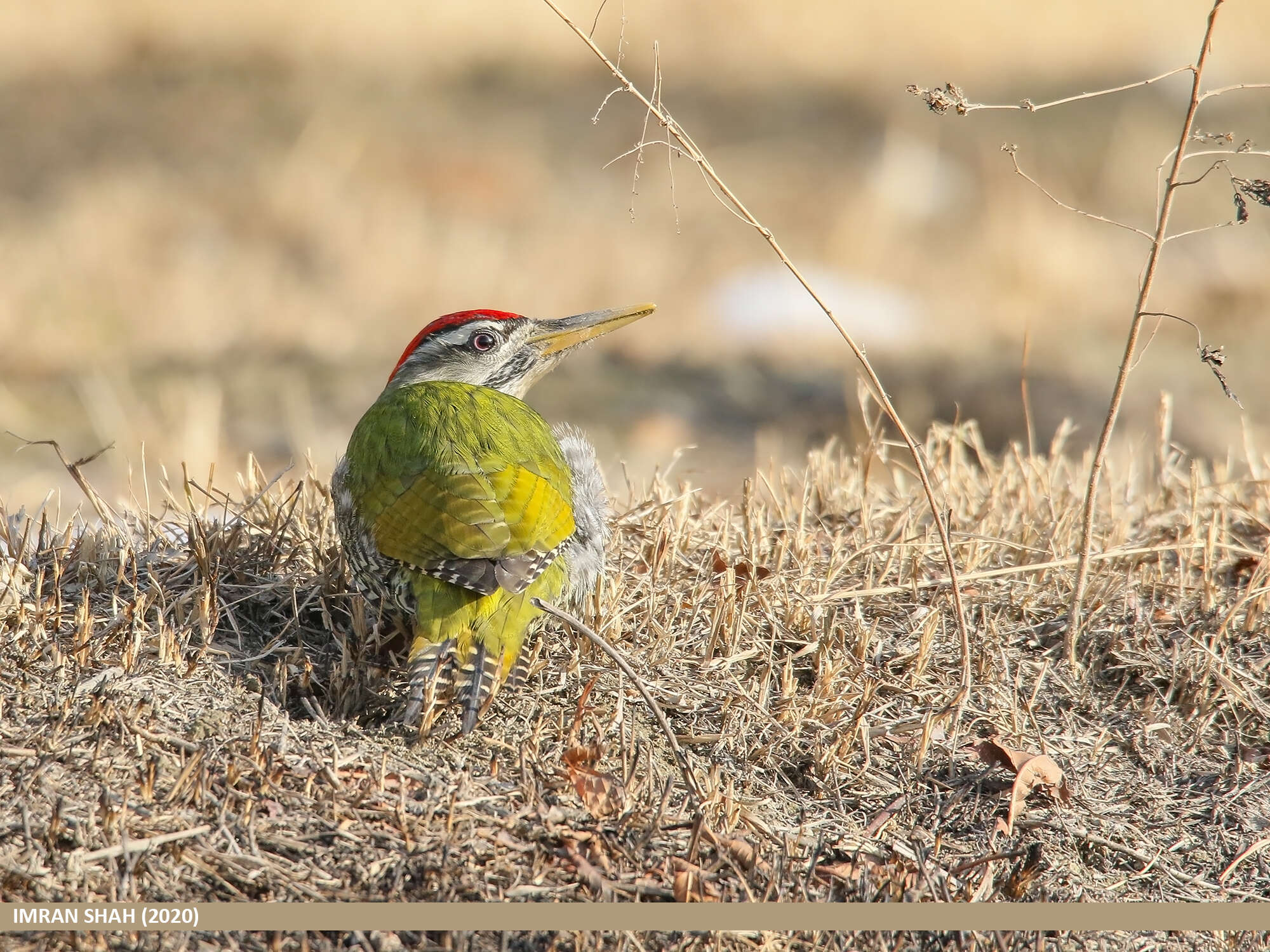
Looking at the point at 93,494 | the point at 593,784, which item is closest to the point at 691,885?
the point at 593,784

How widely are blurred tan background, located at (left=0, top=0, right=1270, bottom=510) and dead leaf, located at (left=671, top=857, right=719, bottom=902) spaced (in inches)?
111

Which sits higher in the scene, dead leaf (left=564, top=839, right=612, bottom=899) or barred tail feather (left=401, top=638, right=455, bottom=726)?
barred tail feather (left=401, top=638, right=455, bottom=726)

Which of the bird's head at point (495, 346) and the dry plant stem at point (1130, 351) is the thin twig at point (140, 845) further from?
the dry plant stem at point (1130, 351)

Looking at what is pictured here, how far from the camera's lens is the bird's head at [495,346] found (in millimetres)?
4098

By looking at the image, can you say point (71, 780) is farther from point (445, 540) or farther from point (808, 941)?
point (808, 941)

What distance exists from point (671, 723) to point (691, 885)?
1.93 ft

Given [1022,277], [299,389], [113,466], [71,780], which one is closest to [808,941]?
[71,780]

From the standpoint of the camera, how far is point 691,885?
8.16ft

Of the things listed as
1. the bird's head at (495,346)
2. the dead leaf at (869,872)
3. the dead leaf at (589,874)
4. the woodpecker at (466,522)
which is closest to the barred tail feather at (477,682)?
the woodpecker at (466,522)

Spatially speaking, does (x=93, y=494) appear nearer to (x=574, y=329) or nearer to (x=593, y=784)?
(x=574, y=329)

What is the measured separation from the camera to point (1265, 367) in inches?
348

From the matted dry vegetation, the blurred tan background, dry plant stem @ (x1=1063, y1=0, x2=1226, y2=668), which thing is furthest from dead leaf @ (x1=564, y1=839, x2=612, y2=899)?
the blurred tan background

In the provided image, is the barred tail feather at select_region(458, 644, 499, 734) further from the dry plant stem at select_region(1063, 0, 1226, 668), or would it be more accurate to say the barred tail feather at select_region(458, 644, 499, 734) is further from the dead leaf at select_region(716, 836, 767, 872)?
the dry plant stem at select_region(1063, 0, 1226, 668)

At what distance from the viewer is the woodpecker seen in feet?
9.68
